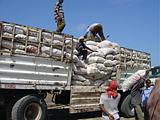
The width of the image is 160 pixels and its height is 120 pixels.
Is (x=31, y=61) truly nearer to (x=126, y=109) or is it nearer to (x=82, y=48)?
(x=82, y=48)

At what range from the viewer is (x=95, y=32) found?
12711 millimetres

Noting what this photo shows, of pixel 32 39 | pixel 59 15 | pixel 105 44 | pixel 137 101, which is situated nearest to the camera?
pixel 137 101

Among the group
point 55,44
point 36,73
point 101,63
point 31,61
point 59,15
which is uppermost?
point 59,15

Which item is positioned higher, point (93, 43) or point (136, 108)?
point (93, 43)

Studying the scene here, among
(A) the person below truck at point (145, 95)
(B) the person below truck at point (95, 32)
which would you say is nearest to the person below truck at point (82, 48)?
(B) the person below truck at point (95, 32)

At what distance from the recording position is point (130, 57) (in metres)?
14.0

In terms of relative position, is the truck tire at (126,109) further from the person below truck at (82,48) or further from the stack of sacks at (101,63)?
the person below truck at (82,48)

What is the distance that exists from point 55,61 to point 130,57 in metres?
4.64

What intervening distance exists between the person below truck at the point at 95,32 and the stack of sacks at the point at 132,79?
163 cm

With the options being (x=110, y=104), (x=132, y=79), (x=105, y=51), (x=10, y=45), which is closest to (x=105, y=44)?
(x=105, y=51)

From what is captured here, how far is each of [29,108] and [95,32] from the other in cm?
418

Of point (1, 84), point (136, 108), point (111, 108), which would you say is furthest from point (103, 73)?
point (111, 108)

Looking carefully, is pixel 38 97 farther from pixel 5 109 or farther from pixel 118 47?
pixel 118 47

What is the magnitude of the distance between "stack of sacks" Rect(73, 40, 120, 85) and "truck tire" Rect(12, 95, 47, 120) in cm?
157
